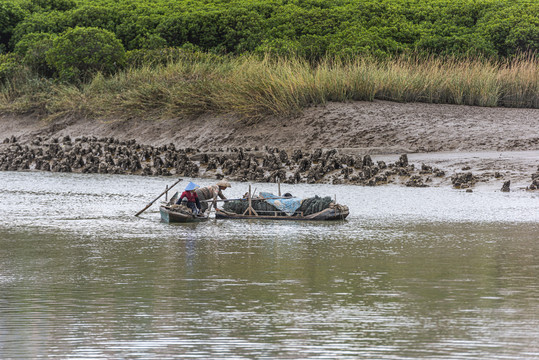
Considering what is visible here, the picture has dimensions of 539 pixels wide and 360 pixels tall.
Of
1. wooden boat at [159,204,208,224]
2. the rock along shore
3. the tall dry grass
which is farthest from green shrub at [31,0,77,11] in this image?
wooden boat at [159,204,208,224]

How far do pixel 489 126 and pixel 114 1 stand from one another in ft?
108

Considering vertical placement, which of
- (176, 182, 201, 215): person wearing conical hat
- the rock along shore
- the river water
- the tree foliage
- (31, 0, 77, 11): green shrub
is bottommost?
the river water

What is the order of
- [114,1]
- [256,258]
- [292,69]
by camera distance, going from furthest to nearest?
1. [114,1]
2. [292,69]
3. [256,258]

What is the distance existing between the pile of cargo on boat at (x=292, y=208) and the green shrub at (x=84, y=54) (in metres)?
21.0

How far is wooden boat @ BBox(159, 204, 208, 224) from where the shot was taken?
1420cm

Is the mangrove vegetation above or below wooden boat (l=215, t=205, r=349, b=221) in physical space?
above

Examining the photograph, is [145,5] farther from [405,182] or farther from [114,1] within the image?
[405,182]

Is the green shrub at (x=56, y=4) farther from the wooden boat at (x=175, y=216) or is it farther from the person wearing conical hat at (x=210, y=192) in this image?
the wooden boat at (x=175, y=216)

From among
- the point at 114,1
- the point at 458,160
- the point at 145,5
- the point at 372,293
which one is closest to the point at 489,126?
the point at 458,160

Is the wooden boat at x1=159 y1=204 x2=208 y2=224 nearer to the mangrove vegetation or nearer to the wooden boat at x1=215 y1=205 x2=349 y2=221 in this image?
the wooden boat at x1=215 y1=205 x2=349 y2=221

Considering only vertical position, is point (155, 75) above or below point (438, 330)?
above

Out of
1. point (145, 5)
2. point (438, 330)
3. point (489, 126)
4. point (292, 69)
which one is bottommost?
point (438, 330)

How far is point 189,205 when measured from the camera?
47.7 feet

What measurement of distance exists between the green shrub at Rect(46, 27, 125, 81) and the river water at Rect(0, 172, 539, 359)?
19.4m
